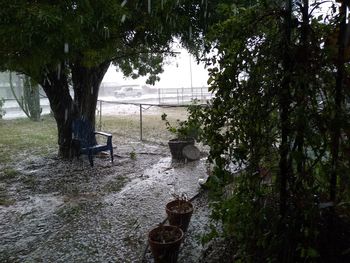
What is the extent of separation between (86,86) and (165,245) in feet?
16.3

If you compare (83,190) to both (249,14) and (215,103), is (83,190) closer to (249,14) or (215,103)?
(215,103)

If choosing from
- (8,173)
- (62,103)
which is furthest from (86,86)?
(8,173)

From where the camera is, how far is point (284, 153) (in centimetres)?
182

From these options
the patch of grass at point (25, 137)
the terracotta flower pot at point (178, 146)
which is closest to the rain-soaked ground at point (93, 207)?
the terracotta flower pot at point (178, 146)

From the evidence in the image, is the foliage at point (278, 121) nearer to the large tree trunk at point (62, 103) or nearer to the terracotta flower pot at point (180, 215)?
the terracotta flower pot at point (180, 215)

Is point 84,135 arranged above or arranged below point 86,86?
below

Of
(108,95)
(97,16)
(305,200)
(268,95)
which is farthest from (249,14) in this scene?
(108,95)

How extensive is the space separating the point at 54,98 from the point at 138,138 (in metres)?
2.99

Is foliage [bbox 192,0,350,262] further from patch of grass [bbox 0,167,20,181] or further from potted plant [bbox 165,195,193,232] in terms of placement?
patch of grass [bbox 0,167,20,181]

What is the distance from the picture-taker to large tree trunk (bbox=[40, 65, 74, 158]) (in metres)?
6.79

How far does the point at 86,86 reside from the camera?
702 centimetres

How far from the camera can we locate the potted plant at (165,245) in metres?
2.85

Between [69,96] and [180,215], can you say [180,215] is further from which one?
[69,96]

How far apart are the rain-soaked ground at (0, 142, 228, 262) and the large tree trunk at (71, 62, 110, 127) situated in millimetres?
1100
